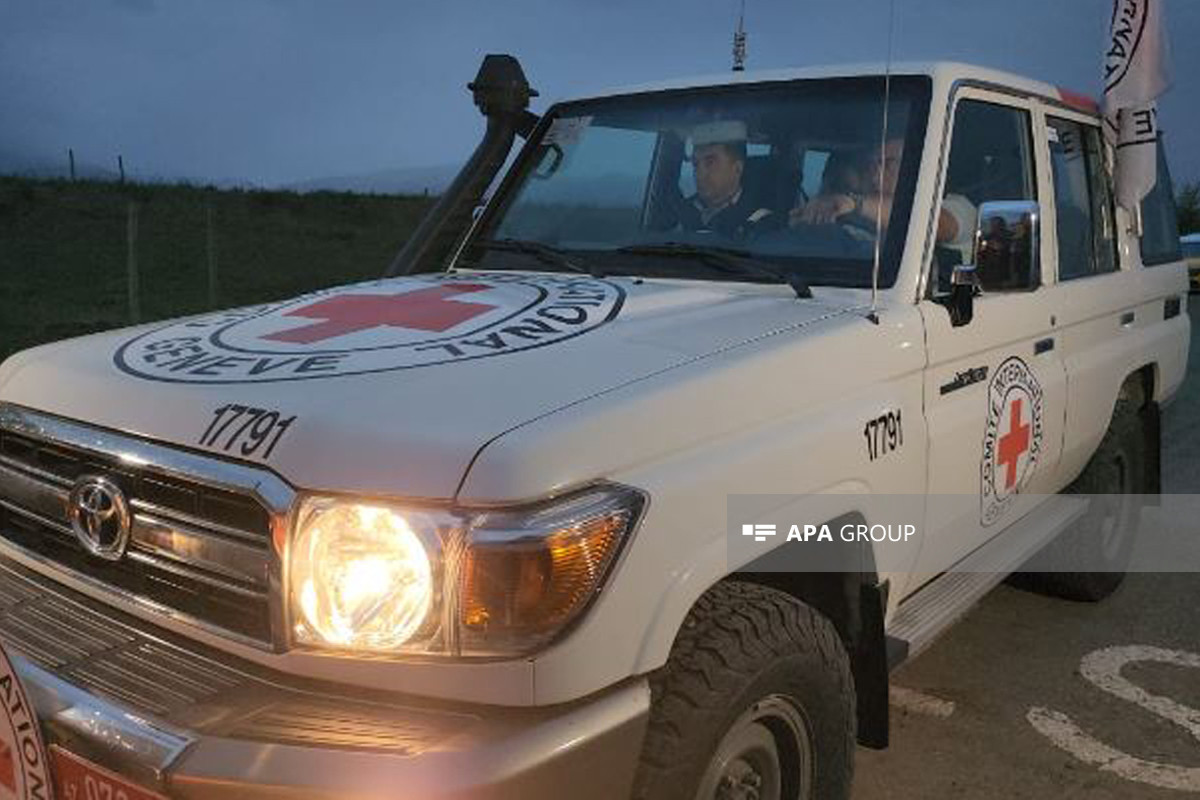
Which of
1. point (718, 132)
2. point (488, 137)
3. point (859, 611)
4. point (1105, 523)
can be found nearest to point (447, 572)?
point (859, 611)

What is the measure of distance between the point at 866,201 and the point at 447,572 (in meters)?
1.82

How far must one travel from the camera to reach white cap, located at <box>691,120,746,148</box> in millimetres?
3498

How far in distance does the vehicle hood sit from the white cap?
0.63 metres

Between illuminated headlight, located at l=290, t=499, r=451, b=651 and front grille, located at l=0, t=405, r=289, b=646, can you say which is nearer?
illuminated headlight, located at l=290, t=499, r=451, b=651

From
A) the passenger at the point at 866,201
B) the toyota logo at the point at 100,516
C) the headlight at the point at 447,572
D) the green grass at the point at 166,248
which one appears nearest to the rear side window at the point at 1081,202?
the passenger at the point at 866,201

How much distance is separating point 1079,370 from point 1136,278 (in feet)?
2.90

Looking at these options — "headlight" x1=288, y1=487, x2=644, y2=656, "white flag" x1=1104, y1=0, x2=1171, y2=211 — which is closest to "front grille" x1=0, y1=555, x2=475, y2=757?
"headlight" x1=288, y1=487, x2=644, y2=656

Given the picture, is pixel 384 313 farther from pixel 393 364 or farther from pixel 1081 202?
pixel 1081 202

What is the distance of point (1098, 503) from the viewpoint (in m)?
4.45

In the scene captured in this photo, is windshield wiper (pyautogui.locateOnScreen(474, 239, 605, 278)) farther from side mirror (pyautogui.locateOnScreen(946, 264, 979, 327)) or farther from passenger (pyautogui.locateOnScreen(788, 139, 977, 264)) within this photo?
side mirror (pyautogui.locateOnScreen(946, 264, 979, 327))

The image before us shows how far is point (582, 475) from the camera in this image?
1.90 metres

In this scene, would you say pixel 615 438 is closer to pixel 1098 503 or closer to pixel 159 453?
pixel 159 453

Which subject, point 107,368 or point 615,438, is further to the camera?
point 107,368

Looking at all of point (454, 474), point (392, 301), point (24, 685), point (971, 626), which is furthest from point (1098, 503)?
point (24, 685)
